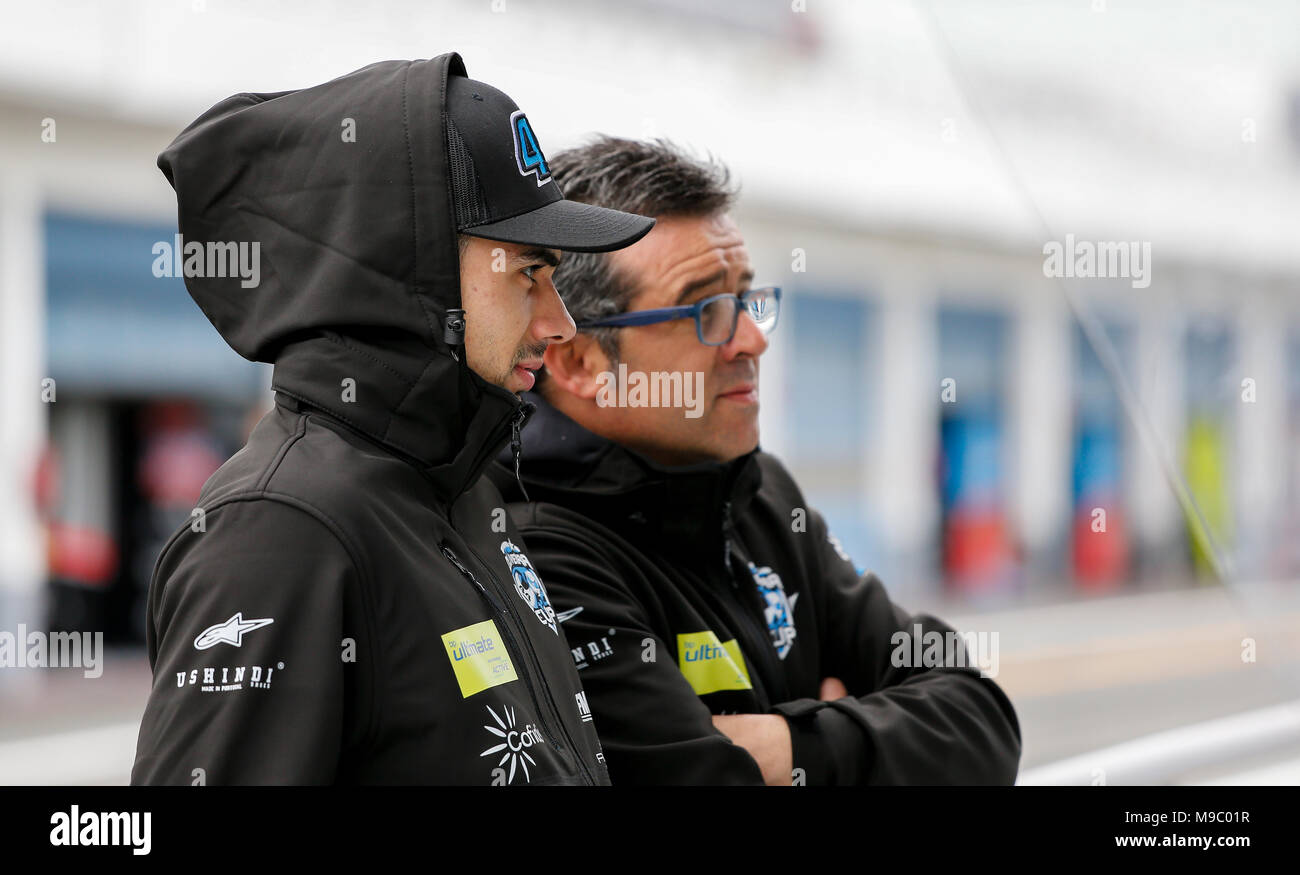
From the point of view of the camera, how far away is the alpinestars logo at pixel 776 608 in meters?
1.81

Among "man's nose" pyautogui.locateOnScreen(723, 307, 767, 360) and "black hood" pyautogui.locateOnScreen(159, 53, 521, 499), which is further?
"man's nose" pyautogui.locateOnScreen(723, 307, 767, 360)

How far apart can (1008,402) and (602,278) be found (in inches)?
423

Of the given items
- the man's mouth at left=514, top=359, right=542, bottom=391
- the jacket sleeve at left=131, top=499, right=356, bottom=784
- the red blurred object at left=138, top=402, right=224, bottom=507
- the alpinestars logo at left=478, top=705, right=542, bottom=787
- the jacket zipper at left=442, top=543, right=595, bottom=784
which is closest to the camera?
the jacket sleeve at left=131, top=499, right=356, bottom=784

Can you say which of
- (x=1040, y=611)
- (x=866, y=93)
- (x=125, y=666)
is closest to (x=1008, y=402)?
(x=1040, y=611)

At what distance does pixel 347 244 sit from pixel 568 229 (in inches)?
8.9

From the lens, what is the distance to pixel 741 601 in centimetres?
180

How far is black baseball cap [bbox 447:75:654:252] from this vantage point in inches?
49.8

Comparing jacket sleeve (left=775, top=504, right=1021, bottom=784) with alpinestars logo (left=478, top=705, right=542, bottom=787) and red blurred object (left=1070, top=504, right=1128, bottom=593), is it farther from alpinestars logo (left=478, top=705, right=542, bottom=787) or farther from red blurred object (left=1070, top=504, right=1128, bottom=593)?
red blurred object (left=1070, top=504, right=1128, bottom=593)

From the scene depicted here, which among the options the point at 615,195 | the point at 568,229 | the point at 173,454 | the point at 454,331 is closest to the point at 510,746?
the point at 454,331

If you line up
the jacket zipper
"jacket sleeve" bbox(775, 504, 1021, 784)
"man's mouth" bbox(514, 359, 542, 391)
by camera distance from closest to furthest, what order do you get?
the jacket zipper < "man's mouth" bbox(514, 359, 542, 391) < "jacket sleeve" bbox(775, 504, 1021, 784)

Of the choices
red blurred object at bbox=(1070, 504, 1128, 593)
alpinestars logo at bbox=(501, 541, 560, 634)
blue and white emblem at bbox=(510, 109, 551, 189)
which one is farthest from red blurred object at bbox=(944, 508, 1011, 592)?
blue and white emblem at bbox=(510, 109, 551, 189)

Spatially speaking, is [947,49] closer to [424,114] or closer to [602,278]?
[602,278]

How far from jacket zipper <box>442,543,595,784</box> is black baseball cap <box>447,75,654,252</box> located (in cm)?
31

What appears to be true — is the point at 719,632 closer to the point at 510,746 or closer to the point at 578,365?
the point at 578,365
